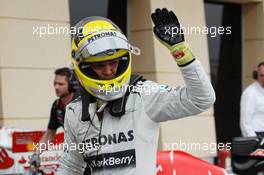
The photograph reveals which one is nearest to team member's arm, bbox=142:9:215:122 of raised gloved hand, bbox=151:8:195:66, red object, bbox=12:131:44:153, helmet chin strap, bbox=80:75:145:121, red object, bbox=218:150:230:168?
raised gloved hand, bbox=151:8:195:66

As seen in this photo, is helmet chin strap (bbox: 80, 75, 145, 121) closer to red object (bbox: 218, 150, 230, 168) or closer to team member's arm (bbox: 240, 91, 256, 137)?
team member's arm (bbox: 240, 91, 256, 137)

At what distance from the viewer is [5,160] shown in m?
7.24

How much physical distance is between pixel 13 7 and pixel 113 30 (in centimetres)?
606

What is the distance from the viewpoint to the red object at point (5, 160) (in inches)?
284

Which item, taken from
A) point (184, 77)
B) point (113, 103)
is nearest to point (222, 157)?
point (113, 103)

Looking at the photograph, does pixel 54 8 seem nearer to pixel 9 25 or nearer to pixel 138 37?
pixel 9 25

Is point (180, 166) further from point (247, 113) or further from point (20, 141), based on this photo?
point (247, 113)

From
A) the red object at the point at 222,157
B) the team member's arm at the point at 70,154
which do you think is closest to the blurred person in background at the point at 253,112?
the red object at the point at 222,157

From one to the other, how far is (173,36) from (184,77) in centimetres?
18

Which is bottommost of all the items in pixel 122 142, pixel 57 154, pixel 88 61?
pixel 57 154

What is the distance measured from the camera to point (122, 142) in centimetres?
318

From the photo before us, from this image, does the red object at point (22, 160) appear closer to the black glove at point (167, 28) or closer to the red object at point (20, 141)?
the red object at point (20, 141)

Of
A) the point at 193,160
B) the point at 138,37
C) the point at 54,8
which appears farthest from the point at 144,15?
the point at 193,160

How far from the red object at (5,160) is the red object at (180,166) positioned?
3608mm
